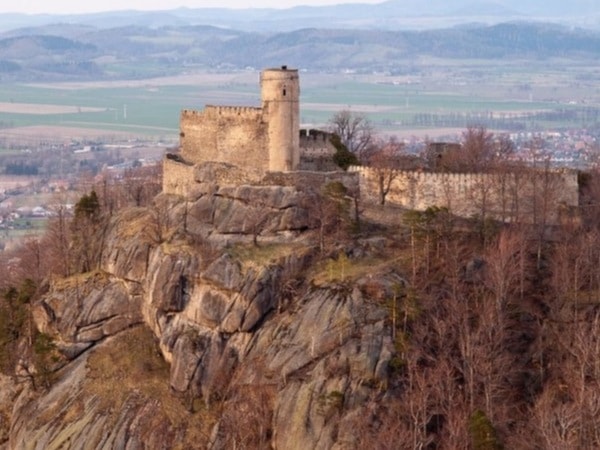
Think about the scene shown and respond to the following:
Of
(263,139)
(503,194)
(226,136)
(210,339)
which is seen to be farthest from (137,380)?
(503,194)

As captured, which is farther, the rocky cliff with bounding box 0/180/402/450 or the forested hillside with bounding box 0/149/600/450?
the rocky cliff with bounding box 0/180/402/450

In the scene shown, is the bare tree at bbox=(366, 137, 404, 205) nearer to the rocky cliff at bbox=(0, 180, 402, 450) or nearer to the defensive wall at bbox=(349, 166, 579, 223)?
the defensive wall at bbox=(349, 166, 579, 223)

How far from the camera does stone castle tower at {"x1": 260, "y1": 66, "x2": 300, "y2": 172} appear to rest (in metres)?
56.4

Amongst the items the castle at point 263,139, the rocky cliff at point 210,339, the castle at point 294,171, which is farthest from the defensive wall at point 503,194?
the castle at point 263,139

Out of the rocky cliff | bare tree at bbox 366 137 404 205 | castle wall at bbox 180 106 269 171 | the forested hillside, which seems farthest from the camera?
castle wall at bbox 180 106 269 171

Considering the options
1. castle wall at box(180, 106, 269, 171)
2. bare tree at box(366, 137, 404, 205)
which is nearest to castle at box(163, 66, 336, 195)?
castle wall at box(180, 106, 269, 171)

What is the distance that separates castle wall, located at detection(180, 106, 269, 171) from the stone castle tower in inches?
18.4

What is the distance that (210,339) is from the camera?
51312mm

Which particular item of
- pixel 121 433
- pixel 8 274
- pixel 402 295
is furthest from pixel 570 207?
pixel 8 274

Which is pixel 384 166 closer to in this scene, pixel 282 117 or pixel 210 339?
pixel 282 117

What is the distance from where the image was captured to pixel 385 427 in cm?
4500

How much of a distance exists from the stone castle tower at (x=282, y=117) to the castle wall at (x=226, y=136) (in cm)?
47

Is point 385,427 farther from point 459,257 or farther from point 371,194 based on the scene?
point 371,194

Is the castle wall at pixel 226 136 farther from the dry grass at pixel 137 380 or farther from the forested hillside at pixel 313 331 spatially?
the dry grass at pixel 137 380
